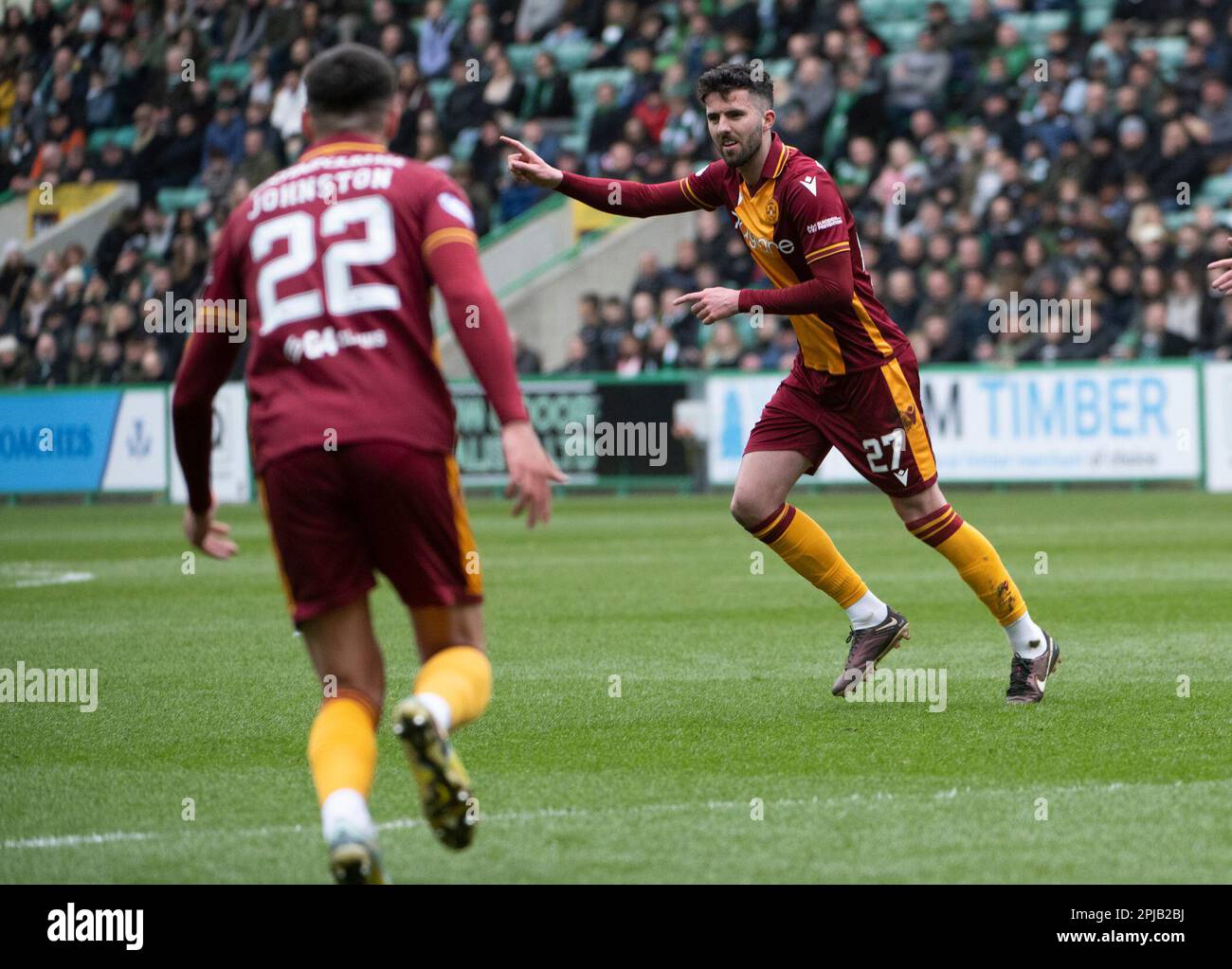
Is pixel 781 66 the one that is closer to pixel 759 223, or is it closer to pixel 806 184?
pixel 759 223

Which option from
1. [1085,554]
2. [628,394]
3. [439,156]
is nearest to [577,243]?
[439,156]

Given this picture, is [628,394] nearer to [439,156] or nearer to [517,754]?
[439,156]

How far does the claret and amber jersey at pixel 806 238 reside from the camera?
278 inches

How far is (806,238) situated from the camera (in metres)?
7.09

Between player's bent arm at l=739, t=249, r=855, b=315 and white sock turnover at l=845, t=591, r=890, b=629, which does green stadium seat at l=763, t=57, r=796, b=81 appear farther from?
player's bent arm at l=739, t=249, r=855, b=315

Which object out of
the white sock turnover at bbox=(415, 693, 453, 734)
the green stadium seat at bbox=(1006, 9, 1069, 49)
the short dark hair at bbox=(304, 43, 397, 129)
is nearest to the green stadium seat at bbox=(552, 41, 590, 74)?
the green stadium seat at bbox=(1006, 9, 1069, 49)

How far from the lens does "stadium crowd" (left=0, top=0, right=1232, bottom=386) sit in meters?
20.5

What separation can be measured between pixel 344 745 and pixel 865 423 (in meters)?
3.60

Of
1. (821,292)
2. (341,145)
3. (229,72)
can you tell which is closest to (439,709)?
(341,145)

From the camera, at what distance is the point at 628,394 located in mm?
21453

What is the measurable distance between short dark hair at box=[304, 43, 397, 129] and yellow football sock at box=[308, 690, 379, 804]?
1.37 metres

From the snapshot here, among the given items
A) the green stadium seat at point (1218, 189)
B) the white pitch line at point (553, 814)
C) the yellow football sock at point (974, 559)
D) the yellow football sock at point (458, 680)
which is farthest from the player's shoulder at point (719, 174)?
the green stadium seat at point (1218, 189)

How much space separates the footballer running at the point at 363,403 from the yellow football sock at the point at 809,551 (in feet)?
10.8
